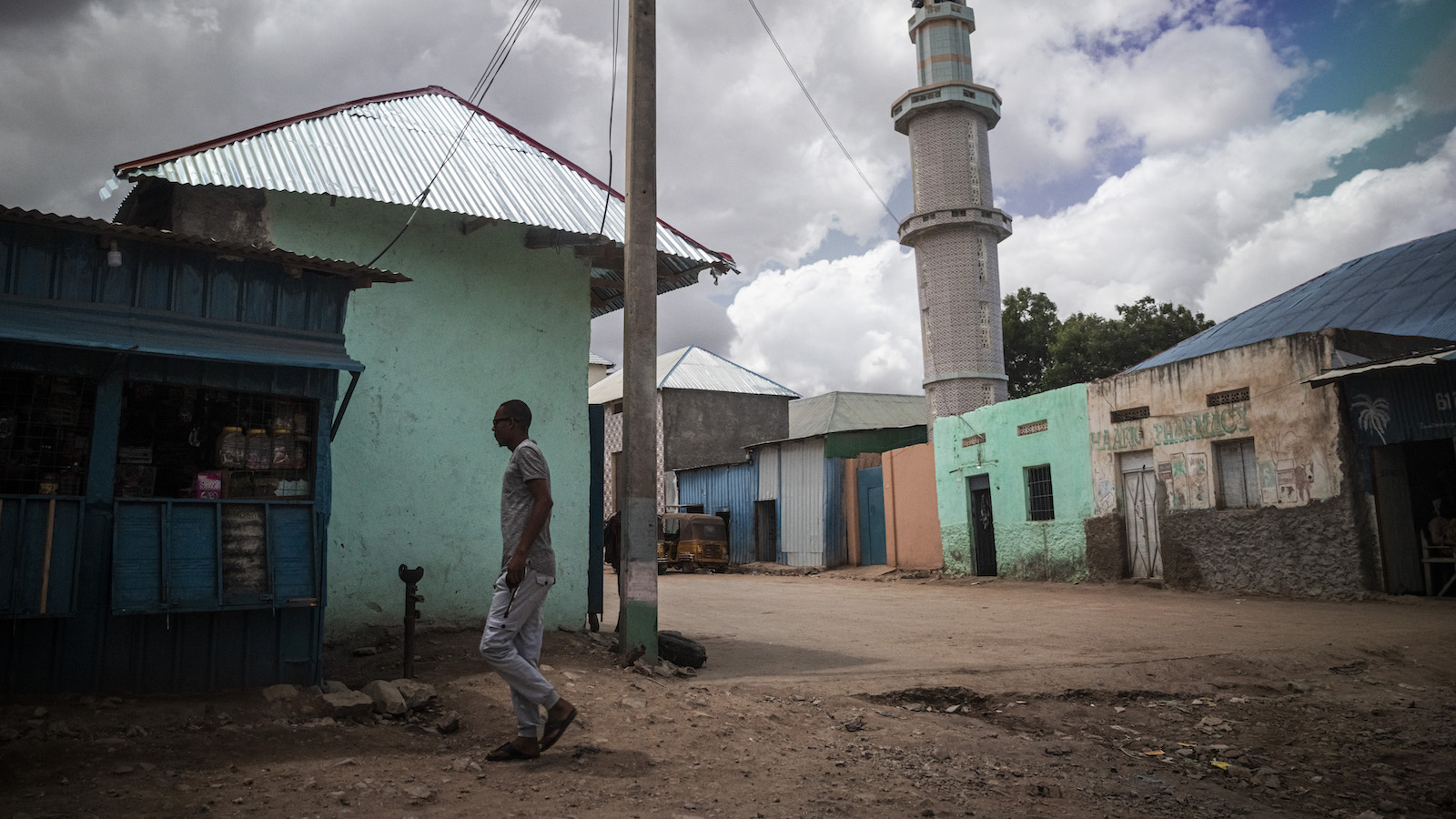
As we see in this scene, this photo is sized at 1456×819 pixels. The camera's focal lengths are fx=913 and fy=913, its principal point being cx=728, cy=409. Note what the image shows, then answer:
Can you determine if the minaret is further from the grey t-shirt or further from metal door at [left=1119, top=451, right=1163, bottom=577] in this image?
the grey t-shirt

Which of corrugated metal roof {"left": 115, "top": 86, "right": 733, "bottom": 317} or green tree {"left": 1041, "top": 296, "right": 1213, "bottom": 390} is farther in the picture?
green tree {"left": 1041, "top": 296, "right": 1213, "bottom": 390}

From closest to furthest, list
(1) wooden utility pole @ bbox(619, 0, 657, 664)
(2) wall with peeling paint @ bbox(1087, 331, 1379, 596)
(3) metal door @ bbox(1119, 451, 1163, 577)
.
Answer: (1) wooden utility pole @ bbox(619, 0, 657, 664) → (2) wall with peeling paint @ bbox(1087, 331, 1379, 596) → (3) metal door @ bbox(1119, 451, 1163, 577)

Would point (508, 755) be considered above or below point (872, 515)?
below

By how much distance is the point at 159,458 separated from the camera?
217 inches

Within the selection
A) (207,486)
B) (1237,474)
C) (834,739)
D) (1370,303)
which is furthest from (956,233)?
(207,486)

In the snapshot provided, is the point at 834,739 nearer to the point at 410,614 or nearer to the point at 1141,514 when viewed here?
the point at 410,614

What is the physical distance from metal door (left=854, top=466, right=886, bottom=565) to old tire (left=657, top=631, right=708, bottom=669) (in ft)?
55.5

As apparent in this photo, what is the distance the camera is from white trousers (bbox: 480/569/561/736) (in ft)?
14.2

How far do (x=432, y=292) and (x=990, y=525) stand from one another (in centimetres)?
1463

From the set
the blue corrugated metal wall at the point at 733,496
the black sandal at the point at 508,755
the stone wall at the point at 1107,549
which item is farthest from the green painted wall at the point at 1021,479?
the black sandal at the point at 508,755

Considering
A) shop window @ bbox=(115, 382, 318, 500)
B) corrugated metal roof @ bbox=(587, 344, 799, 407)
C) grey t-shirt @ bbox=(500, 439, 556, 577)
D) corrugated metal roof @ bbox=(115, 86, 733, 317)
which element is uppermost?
corrugated metal roof @ bbox=(587, 344, 799, 407)

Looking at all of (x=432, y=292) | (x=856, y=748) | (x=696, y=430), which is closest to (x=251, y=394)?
(x=432, y=292)

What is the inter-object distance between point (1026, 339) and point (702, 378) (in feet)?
50.9

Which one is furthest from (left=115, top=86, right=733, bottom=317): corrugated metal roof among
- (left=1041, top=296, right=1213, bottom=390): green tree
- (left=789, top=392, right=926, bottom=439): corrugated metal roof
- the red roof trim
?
(left=1041, top=296, right=1213, bottom=390): green tree
